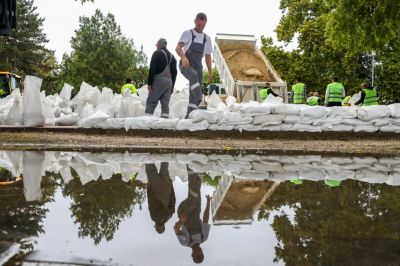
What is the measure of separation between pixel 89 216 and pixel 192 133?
18.8ft

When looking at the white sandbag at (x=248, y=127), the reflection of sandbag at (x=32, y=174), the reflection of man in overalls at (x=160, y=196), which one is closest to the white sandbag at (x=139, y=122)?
the white sandbag at (x=248, y=127)

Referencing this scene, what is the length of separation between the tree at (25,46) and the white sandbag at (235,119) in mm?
38782

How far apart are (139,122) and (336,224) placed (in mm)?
6297

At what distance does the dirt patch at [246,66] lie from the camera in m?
15.4

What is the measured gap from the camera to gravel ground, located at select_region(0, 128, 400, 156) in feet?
22.4

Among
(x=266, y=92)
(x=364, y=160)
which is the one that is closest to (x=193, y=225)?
(x=364, y=160)

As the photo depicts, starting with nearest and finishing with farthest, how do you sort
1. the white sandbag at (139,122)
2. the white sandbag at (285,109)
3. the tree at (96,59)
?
the white sandbag at (139,122) < the white sandbag at (285,109) < the tree at (96,59)

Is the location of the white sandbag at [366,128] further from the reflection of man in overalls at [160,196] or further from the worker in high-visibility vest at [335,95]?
the reflection of man in overalls at [160,196]

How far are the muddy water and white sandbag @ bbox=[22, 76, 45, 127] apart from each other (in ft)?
13.4

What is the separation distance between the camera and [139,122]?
28.0 feet

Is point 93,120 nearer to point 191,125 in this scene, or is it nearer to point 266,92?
point 191,125

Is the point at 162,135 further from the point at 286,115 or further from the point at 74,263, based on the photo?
the point at 74,263

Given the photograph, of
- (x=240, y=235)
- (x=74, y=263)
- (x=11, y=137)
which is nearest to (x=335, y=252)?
(x=240, y=235)

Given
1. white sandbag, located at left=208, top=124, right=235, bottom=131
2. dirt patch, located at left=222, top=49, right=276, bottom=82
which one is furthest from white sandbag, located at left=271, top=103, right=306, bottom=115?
dirt patch, located at left=222, top=49, right=276, bottom=82
